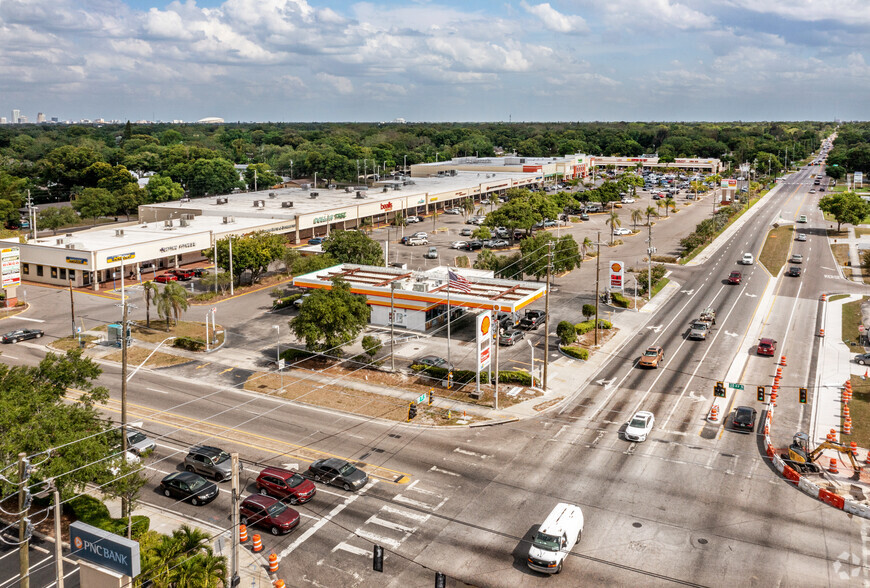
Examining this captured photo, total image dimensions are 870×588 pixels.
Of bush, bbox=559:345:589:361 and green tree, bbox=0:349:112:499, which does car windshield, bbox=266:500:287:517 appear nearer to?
green tree, bbox=0:349:112:499

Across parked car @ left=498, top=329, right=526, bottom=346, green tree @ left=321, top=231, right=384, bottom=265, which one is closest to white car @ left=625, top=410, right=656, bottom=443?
parked car @ left=498, top=329, right=526, bottom=346

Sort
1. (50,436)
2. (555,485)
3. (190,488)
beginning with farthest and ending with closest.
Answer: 1. (555,485)
2. (190,488)
3. (50,436)

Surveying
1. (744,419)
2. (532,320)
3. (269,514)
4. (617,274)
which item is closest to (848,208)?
(617,274)

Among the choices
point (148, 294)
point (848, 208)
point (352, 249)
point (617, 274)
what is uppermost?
point (848, 208)

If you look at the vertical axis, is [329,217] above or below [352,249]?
above

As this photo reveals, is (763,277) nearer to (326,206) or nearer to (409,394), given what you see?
(409,394)

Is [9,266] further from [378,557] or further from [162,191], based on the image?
[162,191]
